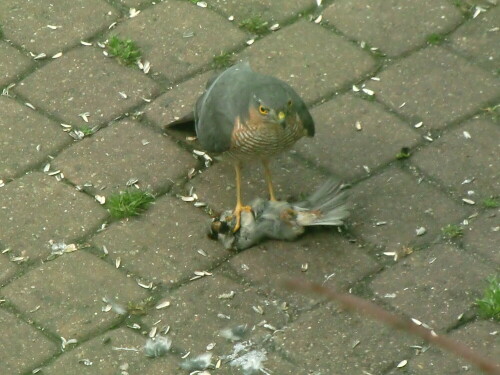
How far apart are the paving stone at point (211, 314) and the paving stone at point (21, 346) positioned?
1.37 ft

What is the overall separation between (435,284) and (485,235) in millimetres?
378

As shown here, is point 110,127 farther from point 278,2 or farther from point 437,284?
point 437,284

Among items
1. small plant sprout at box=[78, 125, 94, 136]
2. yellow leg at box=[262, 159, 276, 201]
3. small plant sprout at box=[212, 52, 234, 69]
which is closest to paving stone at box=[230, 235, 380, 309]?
yellow leg at box=[262, 159, 276, 201]

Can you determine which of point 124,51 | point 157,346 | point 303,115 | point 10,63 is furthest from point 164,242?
point 10,63

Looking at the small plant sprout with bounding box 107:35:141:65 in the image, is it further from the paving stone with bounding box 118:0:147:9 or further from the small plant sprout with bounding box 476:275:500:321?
the small plant sprout with bounding box 476:275:500:321

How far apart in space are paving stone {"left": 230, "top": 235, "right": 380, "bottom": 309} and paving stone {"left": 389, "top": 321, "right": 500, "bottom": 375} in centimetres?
50

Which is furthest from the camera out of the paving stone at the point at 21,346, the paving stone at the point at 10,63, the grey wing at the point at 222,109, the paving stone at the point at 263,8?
the paving stone at the point at 263,8

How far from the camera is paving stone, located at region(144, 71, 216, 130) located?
495cm

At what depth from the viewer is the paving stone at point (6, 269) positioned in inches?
166

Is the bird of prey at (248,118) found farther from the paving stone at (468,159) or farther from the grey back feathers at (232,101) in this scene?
the paving stone at (468,159)

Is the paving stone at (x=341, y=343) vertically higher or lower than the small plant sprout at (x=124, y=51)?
lower

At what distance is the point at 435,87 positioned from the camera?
5.04m

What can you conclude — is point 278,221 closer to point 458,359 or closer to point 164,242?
point 164,242

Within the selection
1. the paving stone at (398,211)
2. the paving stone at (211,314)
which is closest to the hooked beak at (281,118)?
the paving stone at (398,211)
